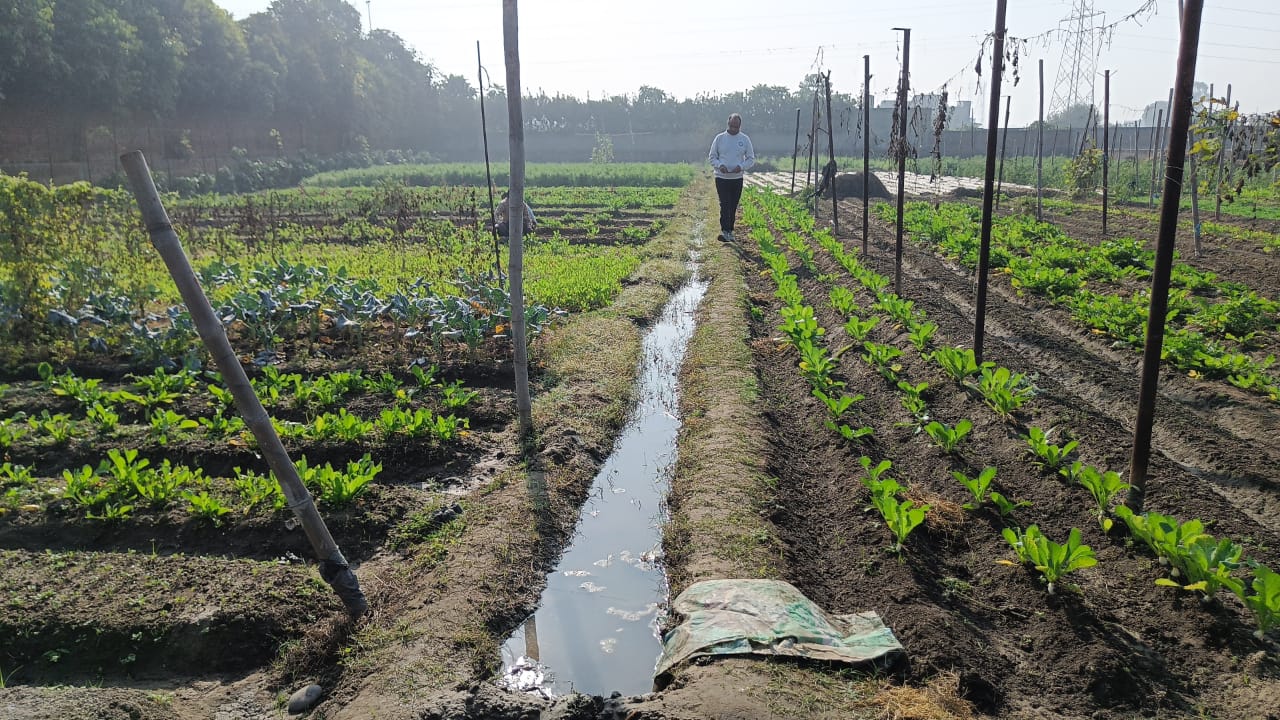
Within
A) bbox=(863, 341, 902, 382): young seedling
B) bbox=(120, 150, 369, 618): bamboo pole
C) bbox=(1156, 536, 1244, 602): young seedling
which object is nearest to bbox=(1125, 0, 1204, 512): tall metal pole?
bbox=(1156, 536, 1244, 602): young seedling

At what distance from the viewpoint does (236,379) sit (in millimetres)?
3721

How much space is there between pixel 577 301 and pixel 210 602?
24.6 ft

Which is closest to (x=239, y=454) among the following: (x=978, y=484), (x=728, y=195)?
(x=978, y=484)

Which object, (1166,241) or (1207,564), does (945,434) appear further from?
(1207,564)

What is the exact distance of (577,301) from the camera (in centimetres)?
1107

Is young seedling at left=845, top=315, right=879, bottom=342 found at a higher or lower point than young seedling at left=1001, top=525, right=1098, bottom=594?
higher

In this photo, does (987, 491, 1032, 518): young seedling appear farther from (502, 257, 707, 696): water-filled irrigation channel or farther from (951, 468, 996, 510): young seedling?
(502, 257, 707, 696): water-filled irrigation channel

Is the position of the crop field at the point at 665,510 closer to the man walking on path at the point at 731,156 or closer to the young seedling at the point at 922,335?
the young seedling at the point at 922,335

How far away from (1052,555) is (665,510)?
258 cm

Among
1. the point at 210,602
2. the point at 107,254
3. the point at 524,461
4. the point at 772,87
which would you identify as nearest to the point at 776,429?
the point at 524,461

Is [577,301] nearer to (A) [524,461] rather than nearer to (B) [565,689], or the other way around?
(A) [524,461]

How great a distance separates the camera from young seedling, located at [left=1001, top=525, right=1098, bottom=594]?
3.78 meters

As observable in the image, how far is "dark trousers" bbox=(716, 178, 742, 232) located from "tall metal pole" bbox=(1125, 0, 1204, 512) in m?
10.9

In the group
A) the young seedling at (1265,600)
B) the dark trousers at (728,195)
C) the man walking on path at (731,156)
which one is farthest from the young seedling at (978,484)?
the dark trousers at (728,195)
